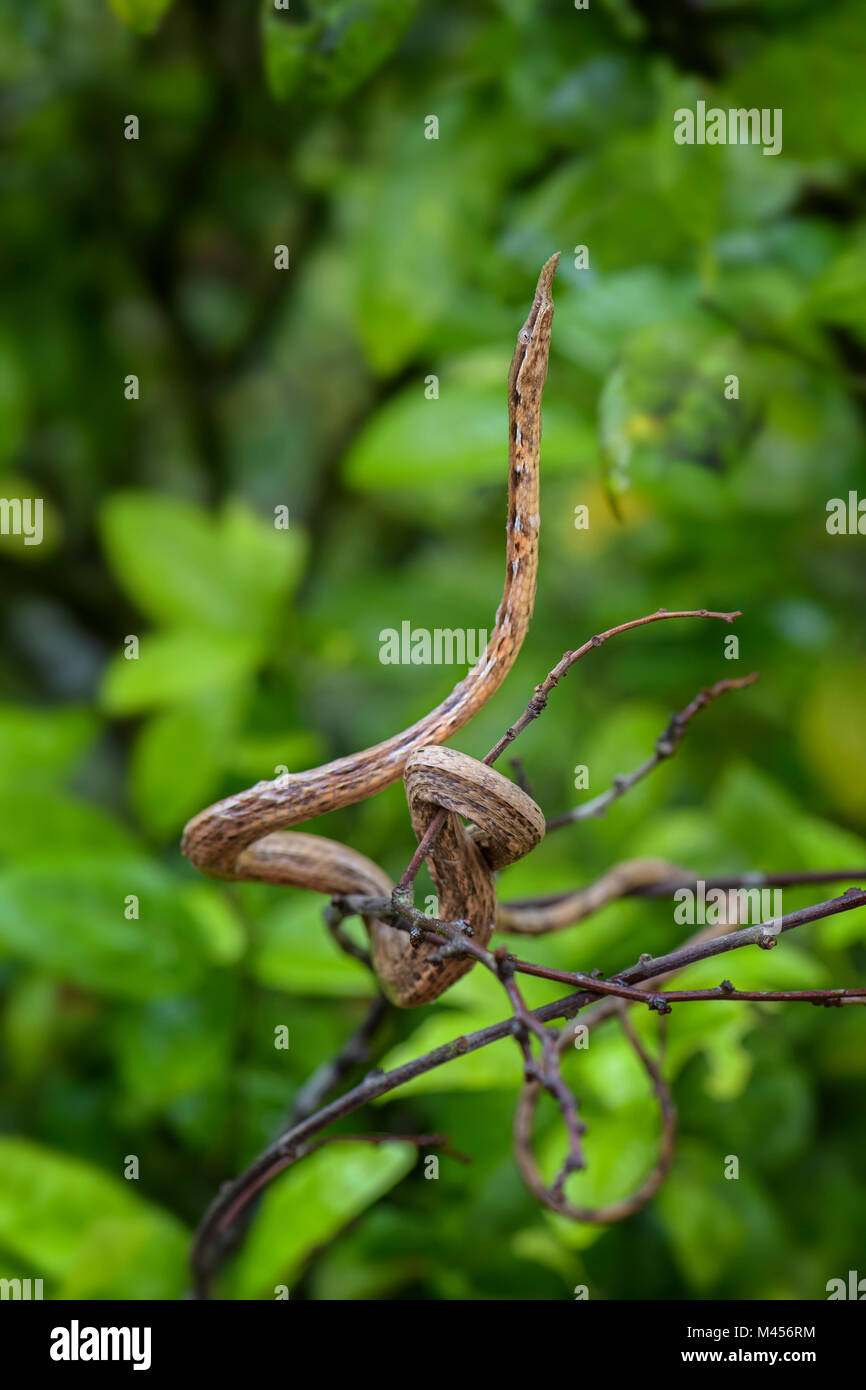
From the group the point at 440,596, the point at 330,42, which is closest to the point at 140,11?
the point at 330,42

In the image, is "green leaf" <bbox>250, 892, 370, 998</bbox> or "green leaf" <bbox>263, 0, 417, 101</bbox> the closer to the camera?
"green leaf" <bbox>263, 0, 417, 101</bbox>

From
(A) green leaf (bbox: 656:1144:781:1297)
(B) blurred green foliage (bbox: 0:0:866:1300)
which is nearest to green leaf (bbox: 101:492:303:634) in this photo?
(B) blurred green foliage (bbox: 0:0:866:1300)

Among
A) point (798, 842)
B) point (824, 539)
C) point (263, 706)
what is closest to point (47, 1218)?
point (263, 706)

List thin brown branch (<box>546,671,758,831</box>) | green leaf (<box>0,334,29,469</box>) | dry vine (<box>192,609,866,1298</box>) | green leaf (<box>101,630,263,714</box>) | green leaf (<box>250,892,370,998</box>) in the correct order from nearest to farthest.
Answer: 1. dry vine (<box>192,609,866,1298</box>)
2. thin brown branch (<box>546,671,758,831</box>)
3. green leaf (<box>250,892,370,998</box>)
4. green leaf (<box>101,630,263,714</box>)
5. green leaf (<box>0,334,29,469</box>)

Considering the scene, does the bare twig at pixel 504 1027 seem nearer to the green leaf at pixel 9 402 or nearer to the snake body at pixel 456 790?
the snake body at pixel 456 790

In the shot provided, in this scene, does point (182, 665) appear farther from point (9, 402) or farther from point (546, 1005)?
point (546, 1005)

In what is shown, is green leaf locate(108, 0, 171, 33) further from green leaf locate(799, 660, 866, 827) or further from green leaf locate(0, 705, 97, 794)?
green leaf locate(799, 660, 866, 827)

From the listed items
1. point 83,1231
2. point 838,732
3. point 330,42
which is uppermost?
point 330,42
